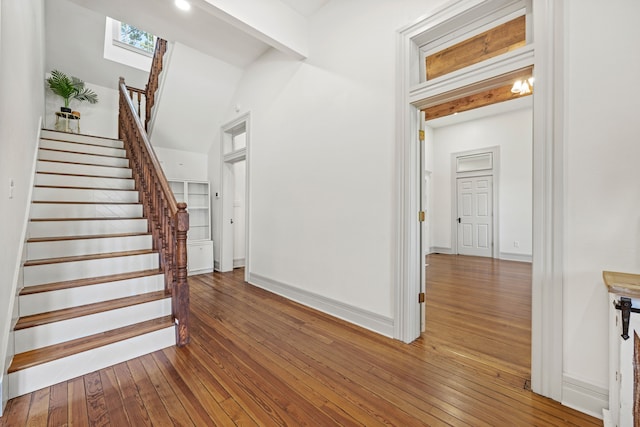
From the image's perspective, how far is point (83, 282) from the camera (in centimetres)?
223

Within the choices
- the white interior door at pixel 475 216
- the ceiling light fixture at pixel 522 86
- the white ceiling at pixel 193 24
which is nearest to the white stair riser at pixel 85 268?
the white ceiling at pixel 193 24

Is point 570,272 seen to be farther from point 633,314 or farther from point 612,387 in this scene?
point 612,387

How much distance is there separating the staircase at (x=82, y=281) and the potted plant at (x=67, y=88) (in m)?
1.65

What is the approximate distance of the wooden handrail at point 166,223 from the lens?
7.32 feet

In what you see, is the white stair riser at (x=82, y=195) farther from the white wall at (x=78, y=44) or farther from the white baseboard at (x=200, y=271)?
the white wall at (x=78, y=44)

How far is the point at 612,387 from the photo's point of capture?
1348mm

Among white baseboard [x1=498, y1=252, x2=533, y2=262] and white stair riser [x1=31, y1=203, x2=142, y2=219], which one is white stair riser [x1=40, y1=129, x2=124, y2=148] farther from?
white baseboard [x1=498, y1=252, x2=533, y2=262]

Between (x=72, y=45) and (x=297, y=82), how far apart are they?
448 cm

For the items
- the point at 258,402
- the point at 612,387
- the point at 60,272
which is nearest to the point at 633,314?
the point at 612,387

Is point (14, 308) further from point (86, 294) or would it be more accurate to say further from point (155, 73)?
point (155, 73)

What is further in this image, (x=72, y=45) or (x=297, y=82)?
(x=72, y=45)

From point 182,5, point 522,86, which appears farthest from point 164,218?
point 522,86

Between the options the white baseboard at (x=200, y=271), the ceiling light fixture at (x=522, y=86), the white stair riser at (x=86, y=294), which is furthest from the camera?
the white baseboard at (x=200, y=271)

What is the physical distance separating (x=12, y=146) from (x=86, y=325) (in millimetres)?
1370
